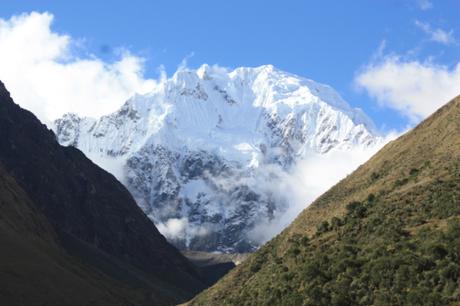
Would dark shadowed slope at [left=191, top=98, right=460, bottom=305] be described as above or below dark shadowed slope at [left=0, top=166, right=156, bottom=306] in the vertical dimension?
below

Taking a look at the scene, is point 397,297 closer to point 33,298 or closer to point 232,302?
point 232,302

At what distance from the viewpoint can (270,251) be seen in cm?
8244

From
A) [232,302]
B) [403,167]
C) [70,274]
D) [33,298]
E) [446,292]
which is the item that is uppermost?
[70,274]

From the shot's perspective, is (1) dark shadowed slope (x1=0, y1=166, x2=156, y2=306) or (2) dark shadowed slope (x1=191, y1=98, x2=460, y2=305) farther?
(1) dark shadowed slope (x1=0, y1=166, x2=156, y2=306)

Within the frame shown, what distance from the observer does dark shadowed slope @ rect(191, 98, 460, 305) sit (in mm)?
51938

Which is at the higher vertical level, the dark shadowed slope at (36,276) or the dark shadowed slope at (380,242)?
the dark shadowed slope at (36,276)

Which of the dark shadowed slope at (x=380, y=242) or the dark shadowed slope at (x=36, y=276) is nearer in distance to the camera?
the dark shadowed slope at (x=380, y=242)

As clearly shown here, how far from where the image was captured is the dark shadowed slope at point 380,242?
51938 mm

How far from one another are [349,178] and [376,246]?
1333 inches

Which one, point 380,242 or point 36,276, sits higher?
point 36,276

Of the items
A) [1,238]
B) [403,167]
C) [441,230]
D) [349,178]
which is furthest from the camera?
[1,238]

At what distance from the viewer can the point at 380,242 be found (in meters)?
58.7

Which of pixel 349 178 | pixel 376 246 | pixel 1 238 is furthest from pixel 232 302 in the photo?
pixel 1 238

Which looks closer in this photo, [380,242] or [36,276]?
[380,242]
